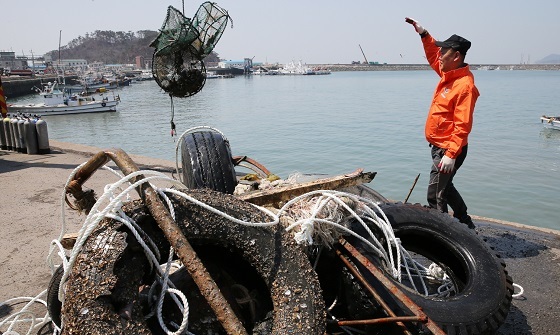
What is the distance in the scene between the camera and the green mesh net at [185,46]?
641 centimetres

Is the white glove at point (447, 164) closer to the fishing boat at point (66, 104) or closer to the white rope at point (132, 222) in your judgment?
the white rope at point (132, 222)

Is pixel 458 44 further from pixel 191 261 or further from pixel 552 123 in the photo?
pixel 552 123

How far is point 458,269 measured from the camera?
3.42 m

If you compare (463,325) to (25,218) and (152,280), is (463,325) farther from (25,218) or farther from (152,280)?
(25,218)

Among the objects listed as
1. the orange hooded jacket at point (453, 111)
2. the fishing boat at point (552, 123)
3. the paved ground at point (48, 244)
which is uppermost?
the orange hooded jacket at point (453, 111)

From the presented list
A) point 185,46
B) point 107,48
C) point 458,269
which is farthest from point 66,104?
point 107,48

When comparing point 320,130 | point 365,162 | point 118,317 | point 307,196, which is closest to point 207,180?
point 307,196

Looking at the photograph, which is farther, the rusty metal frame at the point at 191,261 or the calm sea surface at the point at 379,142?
the calm sea surface at the point at 379,142

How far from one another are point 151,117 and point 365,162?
70.1ft

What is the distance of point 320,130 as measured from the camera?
2402 centimetres

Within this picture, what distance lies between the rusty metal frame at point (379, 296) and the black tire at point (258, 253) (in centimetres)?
44

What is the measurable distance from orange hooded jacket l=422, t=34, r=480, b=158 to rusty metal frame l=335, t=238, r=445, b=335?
Answer: 6.82 feet

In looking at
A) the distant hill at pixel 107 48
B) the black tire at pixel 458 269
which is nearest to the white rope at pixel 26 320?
the black tire at pixel 458 269

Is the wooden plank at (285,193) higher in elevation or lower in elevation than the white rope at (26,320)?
higher
